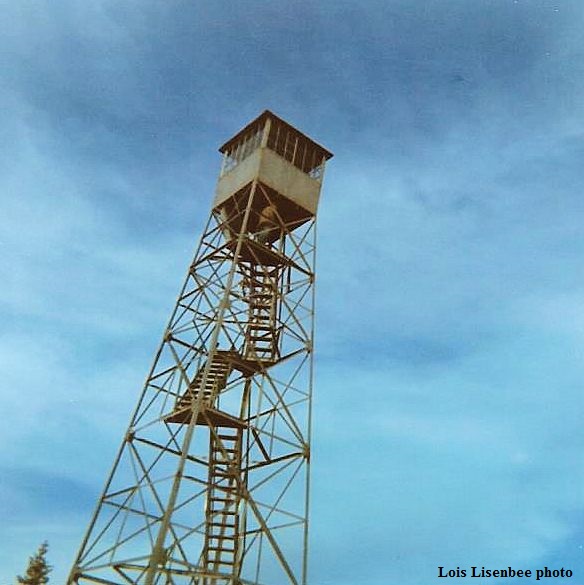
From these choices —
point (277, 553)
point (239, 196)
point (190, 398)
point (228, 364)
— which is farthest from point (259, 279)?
point (277, 553)

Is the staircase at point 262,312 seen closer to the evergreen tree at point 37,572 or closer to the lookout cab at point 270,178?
the lookout cab at point 270,178

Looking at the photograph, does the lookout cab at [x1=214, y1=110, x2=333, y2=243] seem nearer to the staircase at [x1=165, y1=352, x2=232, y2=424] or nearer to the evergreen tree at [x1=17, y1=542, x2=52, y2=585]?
the staircase at [x1=165, y1=352, x2=232, y2=424]

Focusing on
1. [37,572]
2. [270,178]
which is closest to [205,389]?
[270,178]

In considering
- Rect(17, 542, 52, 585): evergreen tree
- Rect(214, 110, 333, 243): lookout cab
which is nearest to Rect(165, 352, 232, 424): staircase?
Rect(214, 110, 333, 243): lookout cab

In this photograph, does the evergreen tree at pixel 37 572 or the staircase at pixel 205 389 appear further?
the evergreen tree at pixel 37 572

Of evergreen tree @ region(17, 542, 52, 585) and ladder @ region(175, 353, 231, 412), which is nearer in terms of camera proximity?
ladder @ region(175, 353, 231, 412)

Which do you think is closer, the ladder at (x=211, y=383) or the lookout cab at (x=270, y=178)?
the ladder at (x=211, y=383)

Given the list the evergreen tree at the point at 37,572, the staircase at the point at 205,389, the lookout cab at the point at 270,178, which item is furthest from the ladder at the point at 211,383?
the evergreen tree at the point at 37,572

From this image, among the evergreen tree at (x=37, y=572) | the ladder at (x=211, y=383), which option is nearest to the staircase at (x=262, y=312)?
the ladder at (x=211, y=383)

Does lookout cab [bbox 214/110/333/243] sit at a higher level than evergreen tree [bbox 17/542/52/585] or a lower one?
higher

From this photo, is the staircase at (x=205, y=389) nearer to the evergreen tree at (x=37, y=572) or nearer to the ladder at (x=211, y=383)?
the ladder at (x=211, y=383)

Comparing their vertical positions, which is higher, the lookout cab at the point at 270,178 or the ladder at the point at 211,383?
the lookout cab at the point at 270,178

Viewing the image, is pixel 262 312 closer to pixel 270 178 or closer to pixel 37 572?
pixel 270 178

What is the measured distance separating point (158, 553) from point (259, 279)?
11223 millimetres
